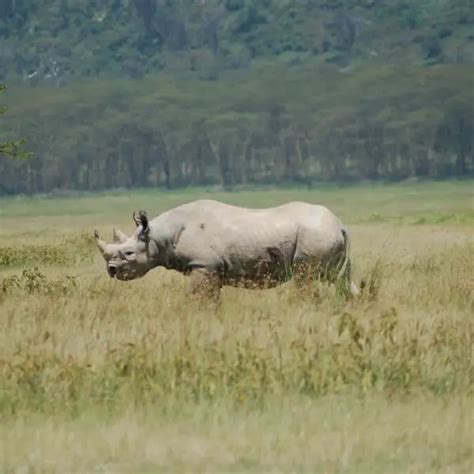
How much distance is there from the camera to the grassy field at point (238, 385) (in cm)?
943

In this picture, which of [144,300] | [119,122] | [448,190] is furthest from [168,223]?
[119,122]

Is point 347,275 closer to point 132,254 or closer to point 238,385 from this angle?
point 132,254

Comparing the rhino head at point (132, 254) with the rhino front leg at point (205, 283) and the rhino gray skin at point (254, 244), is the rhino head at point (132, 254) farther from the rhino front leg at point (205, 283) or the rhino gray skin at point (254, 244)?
the rhino front leg at point (205, 283)

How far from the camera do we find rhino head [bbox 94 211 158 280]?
17.8 m

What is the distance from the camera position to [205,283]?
678 inches

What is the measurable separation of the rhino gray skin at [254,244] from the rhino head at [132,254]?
0.43ft

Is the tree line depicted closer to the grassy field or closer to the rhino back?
the rhino back

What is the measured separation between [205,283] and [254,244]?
2.43 ft

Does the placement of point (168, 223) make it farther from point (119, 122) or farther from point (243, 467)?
point (119, 122)

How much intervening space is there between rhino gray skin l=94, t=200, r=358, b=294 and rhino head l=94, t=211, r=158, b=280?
0.43 feet

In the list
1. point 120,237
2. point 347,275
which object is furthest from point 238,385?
point 120,237

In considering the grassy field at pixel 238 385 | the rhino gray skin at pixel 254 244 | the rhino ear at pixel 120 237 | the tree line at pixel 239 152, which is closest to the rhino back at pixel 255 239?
the rhino gray skin at pixel 254 244

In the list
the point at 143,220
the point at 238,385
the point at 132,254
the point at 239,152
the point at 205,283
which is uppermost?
Result: the point at 143,220

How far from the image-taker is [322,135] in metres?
183
